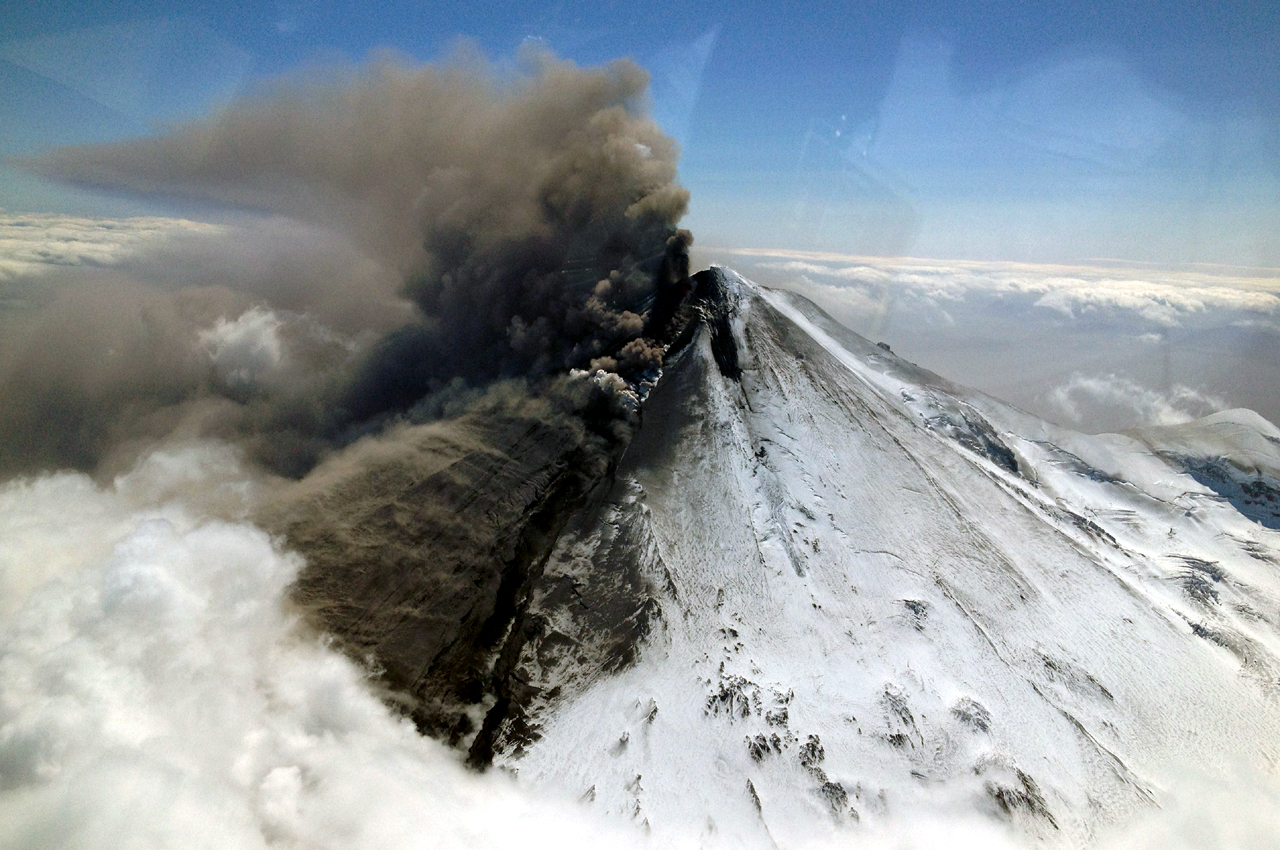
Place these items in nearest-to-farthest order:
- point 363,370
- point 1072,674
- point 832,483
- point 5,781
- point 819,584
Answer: point 5,781 → point 1072,674 → point 819,584 → point 832,483 → point 363,370

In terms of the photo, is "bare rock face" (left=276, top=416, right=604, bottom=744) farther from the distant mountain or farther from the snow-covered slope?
the snow-covered slope

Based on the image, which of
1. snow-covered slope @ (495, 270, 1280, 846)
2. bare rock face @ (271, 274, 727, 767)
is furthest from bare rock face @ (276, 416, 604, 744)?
snow-covered slope @ (495, 270, 1280, 846)

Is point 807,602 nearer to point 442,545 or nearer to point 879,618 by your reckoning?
point 879,618

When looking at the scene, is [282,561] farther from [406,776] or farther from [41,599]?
[406,776]

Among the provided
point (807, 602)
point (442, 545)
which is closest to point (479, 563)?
point (442, 545)

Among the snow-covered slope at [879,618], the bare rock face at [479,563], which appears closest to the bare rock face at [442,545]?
the bare rock face at [479,563]

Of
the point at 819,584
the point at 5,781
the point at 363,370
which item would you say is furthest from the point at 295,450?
the point at 819,584
